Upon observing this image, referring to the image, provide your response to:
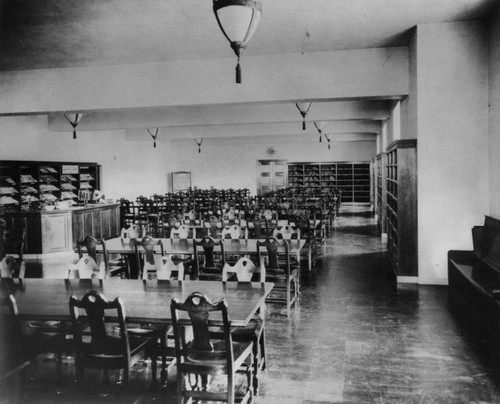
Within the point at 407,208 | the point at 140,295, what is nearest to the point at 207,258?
the point at 140,295

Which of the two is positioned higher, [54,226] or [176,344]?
[54,226]

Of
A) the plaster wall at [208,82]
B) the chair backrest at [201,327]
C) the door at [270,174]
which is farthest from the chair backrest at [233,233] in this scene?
the door at [270,174]

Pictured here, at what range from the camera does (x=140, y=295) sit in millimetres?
3789

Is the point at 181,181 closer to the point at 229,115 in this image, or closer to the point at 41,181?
the point at 41,181

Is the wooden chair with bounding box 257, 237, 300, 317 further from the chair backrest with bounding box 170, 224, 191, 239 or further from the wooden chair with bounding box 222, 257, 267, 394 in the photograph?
the chair backrest with bounding box 170, 224, 191, 239

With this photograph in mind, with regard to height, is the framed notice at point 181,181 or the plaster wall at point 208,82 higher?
the plaster wall at point 208,82

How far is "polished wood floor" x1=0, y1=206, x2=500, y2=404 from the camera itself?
3344 mm

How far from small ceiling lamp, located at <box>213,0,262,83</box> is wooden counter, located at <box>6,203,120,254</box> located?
24.1 ft

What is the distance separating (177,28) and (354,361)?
473 cm

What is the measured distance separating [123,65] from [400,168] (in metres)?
5.00

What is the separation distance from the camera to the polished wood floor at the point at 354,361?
11.0ft

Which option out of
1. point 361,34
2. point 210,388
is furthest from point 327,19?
point 210,388

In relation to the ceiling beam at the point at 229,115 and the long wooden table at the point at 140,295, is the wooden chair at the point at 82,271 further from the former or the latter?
the ceiling beam at the point at 229,115

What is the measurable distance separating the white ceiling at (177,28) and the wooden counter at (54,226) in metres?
2.87
